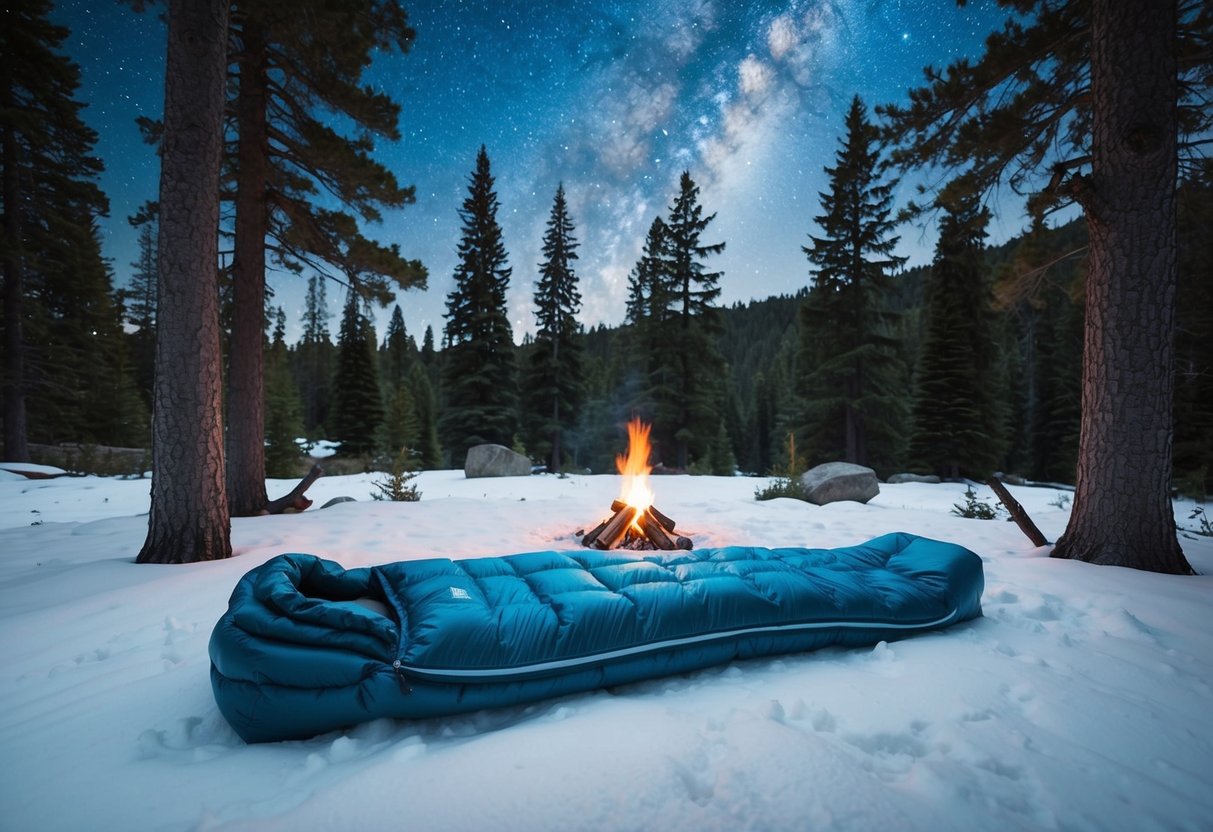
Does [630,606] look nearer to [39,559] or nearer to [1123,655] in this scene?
[1123,655]

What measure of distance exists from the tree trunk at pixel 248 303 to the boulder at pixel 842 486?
867cm

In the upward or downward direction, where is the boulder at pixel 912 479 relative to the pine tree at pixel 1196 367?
downward

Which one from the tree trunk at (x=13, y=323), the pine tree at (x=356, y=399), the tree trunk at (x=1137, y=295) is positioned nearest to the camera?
the tree trunk at (x=1137, y=295)

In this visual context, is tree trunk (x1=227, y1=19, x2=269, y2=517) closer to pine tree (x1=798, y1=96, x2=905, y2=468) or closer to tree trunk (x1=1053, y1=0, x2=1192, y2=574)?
tree trunk (x1=1053, y1=0, x2=1192, y2=574)

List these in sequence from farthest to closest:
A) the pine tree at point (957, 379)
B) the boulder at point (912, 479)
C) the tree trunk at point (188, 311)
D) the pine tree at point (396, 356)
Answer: the pine tree at point (396, 356), the pine tree at point (957, 379), the boulder at point (912, 479), the tree trunk at point (188, 311)

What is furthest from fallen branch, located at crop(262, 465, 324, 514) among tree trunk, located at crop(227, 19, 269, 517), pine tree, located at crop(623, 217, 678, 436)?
pine tree, located at crop(623, 217, 678, 436)

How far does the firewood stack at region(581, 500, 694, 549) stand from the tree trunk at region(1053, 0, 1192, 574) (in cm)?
347

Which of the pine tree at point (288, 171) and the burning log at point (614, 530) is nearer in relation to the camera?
the burning log at point (614, 530)

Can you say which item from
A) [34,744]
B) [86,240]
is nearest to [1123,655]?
[34,744]

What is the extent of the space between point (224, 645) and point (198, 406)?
339 cm

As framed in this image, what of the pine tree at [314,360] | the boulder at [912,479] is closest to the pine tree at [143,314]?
the pine tree at [314,360]

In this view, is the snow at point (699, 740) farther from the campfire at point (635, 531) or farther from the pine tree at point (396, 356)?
the pine tree at point (396, 356)

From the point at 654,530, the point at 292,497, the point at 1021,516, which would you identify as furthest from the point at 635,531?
the point at 292,497

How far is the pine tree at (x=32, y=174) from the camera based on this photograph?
11.7m
